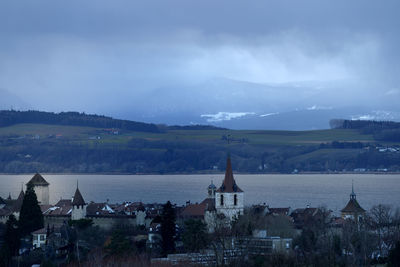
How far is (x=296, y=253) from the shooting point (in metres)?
46.0

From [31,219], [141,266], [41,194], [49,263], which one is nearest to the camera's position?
[141,266]

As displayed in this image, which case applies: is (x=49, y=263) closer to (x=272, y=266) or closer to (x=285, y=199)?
(x=272, y=266)

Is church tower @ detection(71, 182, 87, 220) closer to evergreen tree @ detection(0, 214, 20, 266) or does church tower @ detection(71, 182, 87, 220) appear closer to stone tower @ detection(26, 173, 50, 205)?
evergreen tree @ detection(0, 214, 20, 266)

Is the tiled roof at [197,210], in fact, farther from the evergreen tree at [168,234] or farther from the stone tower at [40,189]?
the stone tower at [40,189]

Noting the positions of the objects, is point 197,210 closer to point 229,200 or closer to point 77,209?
point 229,200

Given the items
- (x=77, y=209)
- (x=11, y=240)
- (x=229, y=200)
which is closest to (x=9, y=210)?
(x=77, y=209)

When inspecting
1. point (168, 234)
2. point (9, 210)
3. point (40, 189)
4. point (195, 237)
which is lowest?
point (195, 237)

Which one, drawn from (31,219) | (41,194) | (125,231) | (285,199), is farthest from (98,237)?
(285,199)

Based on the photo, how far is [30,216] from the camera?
201 feet

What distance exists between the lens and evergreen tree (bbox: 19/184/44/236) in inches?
2351

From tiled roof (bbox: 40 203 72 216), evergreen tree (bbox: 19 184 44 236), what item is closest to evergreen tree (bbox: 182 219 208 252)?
evergreen tree (bbox: 19 184 44 236)

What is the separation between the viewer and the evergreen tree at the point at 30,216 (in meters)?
59.7

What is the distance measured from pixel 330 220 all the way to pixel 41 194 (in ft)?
102

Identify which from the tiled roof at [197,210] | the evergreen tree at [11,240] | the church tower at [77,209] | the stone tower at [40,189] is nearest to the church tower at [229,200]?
the tiled roof at [197,210]
